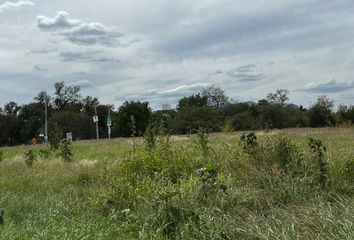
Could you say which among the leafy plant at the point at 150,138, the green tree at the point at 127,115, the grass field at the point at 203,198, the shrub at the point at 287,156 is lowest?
the grass field at the point at 203,198

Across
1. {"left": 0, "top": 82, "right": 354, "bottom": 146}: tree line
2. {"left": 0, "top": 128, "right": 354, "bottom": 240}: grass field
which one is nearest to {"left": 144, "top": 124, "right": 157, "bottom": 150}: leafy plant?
{"left": 0, "top": 128, "right": 354, "bottom": 240}: grass field

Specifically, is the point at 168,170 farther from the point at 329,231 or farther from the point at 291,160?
the point at 329,231

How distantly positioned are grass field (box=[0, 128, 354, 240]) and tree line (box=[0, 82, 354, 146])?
1890 inches

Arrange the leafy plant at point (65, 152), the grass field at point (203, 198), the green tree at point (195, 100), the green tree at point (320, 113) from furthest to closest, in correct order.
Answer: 1. the green tree at point (195, 100)
2. the green tree at point (320, 113)
3. the leafy plant at point (65, 152)
4. the grass field at point (203, 198)

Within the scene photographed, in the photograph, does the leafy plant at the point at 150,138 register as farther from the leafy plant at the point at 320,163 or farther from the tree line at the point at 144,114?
the tree line at the point at 144,114

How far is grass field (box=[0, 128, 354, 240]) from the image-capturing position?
6.07m

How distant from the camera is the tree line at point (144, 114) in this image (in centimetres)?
6938

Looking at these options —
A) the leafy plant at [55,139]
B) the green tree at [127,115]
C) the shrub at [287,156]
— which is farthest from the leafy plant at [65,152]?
the green tree at [127,115]

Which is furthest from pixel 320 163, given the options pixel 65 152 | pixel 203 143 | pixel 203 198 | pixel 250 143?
pixel 65 152

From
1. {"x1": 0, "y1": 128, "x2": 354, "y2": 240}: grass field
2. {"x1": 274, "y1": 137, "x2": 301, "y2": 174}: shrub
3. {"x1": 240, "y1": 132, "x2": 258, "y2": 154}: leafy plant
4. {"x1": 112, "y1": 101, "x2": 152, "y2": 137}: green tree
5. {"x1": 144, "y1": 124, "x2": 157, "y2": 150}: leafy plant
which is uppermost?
{"x1": 112, "y1": 101, "x2": 152, "y2": 137}: green tree

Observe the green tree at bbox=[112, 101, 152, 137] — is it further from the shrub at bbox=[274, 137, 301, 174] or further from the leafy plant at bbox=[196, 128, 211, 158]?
the shrub at bbox=[274, 137, 301, 174]

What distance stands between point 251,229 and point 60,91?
109 m

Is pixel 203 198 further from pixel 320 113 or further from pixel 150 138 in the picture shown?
pixel 320 113

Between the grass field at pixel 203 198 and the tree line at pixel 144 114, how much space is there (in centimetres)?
4802
